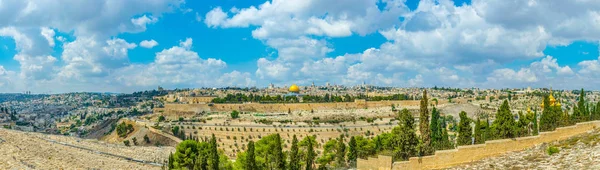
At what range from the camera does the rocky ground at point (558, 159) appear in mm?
14016

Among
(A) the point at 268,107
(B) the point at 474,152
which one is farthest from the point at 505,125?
(A) the point at 268,107

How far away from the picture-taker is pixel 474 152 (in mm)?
19219

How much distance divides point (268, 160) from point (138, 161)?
1549 cm

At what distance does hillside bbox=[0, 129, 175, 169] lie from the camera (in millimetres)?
33000

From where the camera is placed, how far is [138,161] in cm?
4253

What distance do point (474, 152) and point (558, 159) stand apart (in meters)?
4.16

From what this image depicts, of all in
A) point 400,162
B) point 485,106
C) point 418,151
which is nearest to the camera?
point 400,162

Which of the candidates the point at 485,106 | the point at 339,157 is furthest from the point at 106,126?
the point at 485,106

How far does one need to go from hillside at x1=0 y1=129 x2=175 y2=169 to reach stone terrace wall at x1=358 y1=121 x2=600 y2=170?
78.5 feet

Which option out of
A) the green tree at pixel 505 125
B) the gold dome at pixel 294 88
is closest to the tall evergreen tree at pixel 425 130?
the green tree at pixel 505 125

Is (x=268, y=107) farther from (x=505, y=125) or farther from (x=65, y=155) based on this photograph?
(x=505, y=125)

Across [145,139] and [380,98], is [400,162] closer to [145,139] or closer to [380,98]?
[145,139]

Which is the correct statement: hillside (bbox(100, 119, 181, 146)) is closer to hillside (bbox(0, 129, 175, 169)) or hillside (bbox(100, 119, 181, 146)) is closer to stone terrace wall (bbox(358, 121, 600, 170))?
hillside (bbox(0, 129, 175, 169))

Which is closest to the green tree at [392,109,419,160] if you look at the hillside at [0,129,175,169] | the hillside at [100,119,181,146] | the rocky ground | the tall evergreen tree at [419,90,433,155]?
the tall evergreen tree at [419,90,433,155]
